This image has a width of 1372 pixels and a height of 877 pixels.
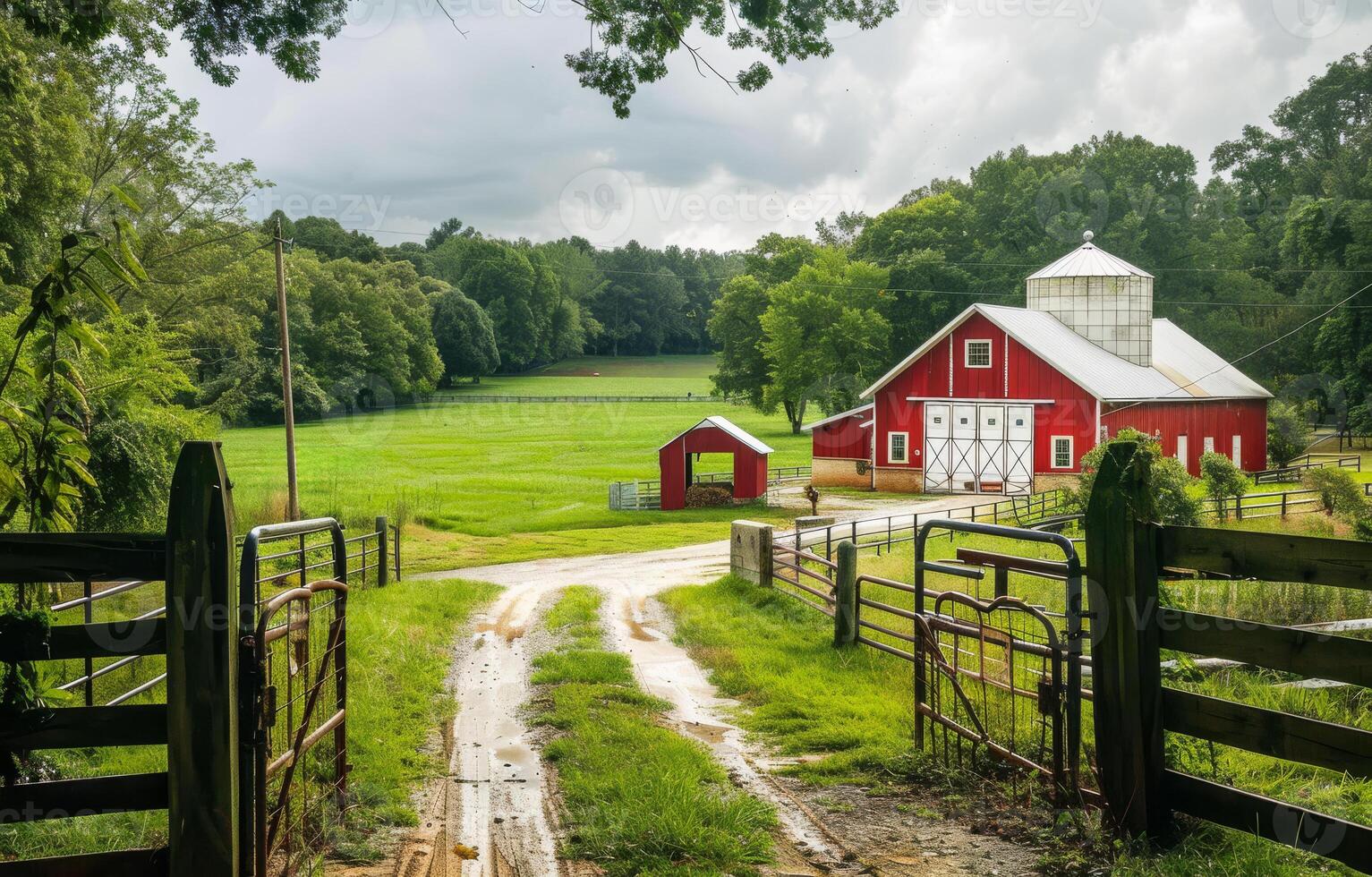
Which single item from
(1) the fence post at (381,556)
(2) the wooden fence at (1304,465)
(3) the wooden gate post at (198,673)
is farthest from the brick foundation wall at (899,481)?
(3) the wooden gate post at (198,673)

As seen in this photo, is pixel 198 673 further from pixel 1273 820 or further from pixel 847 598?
pixel 847 598

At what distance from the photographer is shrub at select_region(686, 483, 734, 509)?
38.6 meters

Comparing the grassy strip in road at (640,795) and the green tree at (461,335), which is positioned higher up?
the green tree at (461,335)

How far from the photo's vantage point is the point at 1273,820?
173 inches

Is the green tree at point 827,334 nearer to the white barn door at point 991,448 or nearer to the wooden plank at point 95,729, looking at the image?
the white barn door at point 991,448

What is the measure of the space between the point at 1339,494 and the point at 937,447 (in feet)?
56.6

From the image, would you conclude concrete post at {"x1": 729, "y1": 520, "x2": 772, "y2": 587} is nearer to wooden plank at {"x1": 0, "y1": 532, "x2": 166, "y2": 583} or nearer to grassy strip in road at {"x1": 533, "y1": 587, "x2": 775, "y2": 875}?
grassy strip in road at {"x1": 533, "y1": 587, "x2": 775, "y2": 875}

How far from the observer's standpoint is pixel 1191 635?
15.5 feet

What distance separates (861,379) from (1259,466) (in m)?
25.2

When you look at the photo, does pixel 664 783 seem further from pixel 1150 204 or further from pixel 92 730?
pixel 1150 204

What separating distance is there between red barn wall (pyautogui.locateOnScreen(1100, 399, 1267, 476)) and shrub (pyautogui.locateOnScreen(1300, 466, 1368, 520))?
11.1 meters

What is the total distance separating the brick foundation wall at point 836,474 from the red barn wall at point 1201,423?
1051cm

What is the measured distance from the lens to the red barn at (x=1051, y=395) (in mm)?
38344

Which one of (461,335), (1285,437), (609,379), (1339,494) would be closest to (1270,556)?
(1339,494)
